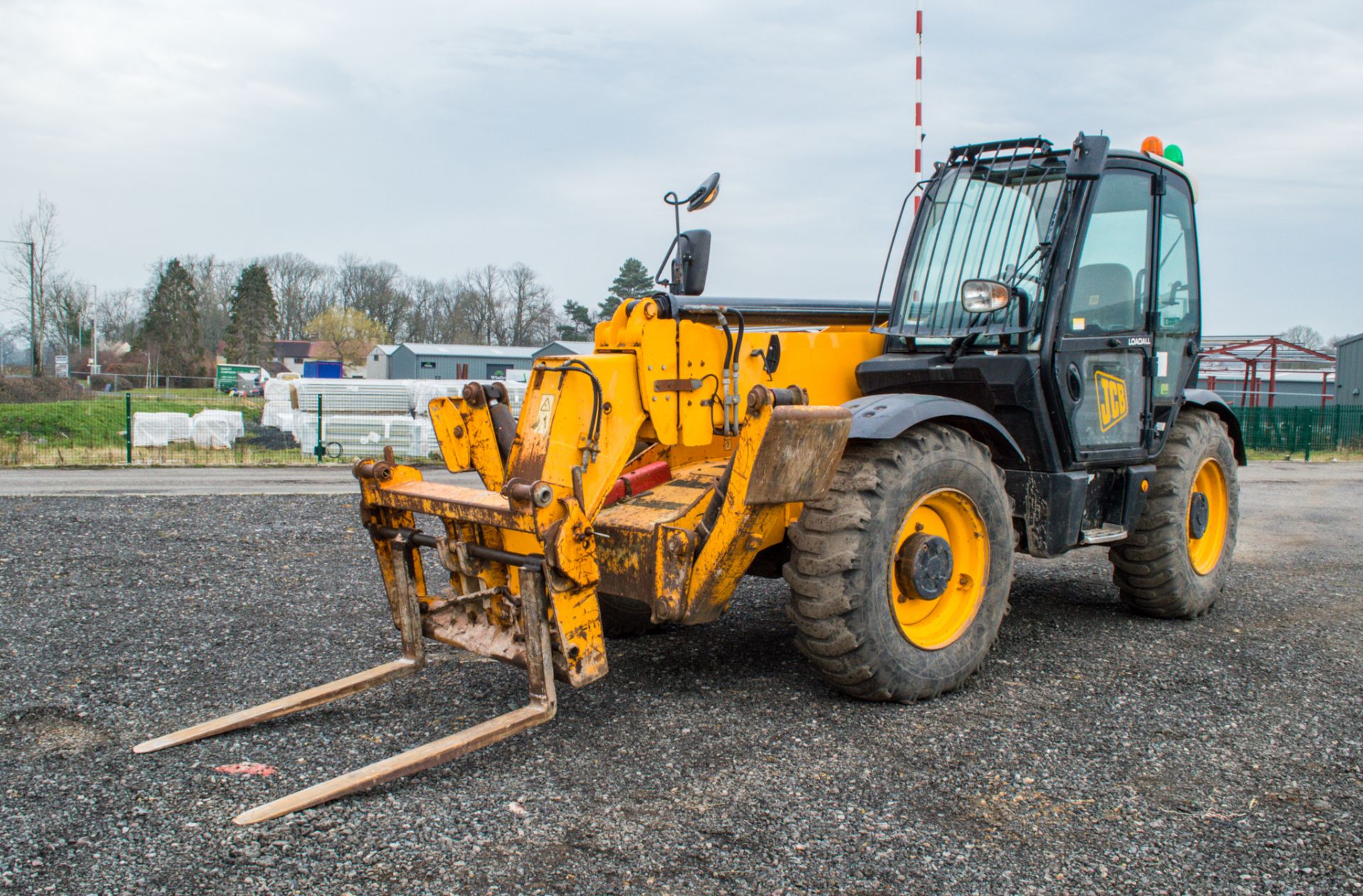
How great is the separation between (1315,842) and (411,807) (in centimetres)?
284

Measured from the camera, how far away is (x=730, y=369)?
4.85 metres

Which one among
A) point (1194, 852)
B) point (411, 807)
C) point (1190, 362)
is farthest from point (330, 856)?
point (1190, 362)

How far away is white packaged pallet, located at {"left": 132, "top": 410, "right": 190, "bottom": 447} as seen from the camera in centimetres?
1980

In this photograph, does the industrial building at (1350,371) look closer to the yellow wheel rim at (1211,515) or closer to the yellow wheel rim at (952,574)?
the yellow wheel rim at (1211,515)

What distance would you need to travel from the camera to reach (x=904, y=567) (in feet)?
14.5

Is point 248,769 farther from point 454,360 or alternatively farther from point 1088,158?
point 454,360

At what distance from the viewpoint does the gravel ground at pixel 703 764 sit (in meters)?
2.99

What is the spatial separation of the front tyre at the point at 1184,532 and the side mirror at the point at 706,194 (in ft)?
10.2

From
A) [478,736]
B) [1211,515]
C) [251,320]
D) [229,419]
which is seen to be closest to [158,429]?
[229,419]

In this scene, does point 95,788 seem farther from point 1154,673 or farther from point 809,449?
point 1154,673

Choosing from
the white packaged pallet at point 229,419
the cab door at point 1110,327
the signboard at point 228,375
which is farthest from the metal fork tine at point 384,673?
the signboard at point 228,375

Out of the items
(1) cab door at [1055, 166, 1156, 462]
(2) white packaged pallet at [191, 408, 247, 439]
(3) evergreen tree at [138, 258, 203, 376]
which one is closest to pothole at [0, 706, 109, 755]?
(1) cab door at [1055, 166, 1156, 462]

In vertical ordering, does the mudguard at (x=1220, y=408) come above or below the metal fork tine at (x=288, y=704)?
above

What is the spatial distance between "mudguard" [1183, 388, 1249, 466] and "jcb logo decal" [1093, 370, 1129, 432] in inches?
34.0
